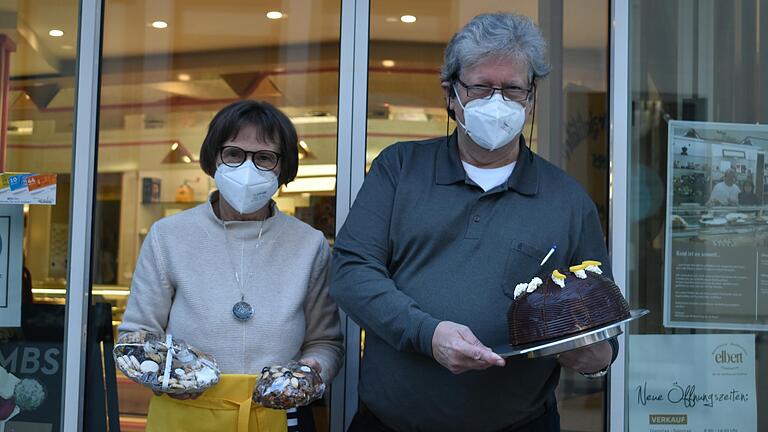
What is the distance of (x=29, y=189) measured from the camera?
3.27m

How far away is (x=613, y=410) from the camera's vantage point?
9.61 ft

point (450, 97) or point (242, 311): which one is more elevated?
point (450, 97)

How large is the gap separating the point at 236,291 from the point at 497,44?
89cm

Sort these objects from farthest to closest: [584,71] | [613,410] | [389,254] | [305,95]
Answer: [305,95] < [584,71] < [613,410] < [389,254]

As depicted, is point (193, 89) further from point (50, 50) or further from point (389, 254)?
point (389, 254)

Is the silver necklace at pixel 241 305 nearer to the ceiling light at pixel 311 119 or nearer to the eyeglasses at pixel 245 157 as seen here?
the eyeglasses at pixel 245 157

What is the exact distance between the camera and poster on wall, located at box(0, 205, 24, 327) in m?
3.26

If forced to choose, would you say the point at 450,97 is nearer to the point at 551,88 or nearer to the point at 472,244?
the point at 472,244

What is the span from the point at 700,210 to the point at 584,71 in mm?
736

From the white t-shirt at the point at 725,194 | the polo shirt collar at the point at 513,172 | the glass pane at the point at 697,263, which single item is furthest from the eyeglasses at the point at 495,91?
the white t-shirt at the point at 725,194

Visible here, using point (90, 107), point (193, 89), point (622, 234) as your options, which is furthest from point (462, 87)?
point (193, 89)

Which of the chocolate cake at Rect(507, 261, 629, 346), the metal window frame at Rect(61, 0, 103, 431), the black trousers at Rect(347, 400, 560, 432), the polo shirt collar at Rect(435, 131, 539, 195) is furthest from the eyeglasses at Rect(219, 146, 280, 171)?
the metal window frame at Rect(61, 0, 103, 431)

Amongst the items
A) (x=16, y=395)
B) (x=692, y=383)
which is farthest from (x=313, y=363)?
(x=16, y=395)

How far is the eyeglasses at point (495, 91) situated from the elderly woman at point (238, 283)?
52 cm
